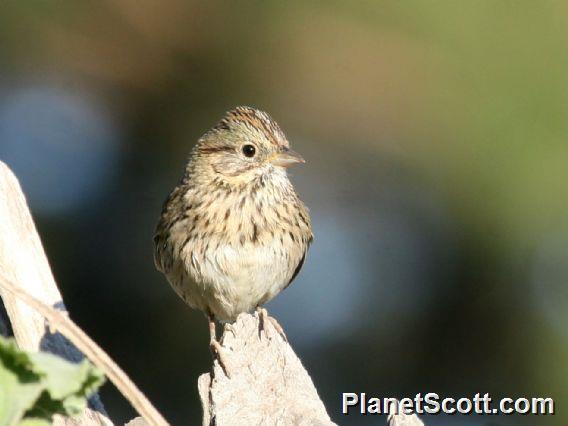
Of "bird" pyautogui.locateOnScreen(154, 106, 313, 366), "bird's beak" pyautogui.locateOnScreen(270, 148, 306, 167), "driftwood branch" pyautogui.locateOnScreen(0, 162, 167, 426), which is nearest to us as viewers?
"driftwood branch" pyautogui.locateOnScreen(0, 162, 167, 426)

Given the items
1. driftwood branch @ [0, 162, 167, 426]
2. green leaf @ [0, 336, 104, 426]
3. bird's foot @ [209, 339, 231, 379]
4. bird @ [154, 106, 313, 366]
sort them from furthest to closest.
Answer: bird @ [154, 106, 313, 366] < bird's foot @ [209, 339, 231, 379] < driftwood branch @ [0, 162, 167, 426] < green leaf @ [0, 336, 104, 426]

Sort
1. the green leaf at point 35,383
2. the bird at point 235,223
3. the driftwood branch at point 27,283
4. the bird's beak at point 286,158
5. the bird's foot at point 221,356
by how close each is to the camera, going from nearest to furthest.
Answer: the green leaf at point 35,383 < the driftwood branch at point 27,283 < the bird's foot at point 221,356 < the bird at point 235,223 < the bird's beak at point 286,158

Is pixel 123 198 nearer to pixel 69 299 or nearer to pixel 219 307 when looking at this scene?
pixel 69 299

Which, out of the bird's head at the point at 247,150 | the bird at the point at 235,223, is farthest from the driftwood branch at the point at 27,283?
the bird's head at the point at 247,150

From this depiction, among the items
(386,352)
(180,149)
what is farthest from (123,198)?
(386,352)

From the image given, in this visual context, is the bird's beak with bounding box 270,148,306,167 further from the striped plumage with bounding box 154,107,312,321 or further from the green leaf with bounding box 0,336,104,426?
the green leaf with bounding box 0,336,104,426

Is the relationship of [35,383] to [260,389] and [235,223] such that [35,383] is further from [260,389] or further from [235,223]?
[235,223]

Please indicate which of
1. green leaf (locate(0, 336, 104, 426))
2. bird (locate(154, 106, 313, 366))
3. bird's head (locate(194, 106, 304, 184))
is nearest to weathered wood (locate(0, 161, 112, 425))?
green leaf (locate(0, 336, 104, 426))

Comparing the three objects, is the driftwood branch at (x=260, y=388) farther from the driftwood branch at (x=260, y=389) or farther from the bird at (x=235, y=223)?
the bird at (x=235, y=223)
